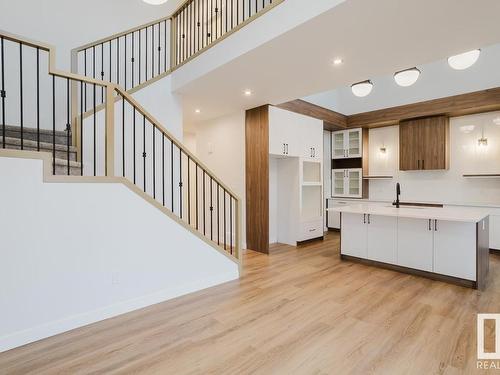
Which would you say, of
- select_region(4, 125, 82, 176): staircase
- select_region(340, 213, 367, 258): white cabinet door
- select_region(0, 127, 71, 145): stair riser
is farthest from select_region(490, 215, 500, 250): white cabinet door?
select_region(0, 127, 71, 145): stair riser

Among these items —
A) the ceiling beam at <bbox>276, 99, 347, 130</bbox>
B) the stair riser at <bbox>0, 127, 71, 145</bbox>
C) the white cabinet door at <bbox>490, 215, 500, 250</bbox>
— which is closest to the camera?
the stair riser at <bbox>0, 127, 71, 145</bbox>

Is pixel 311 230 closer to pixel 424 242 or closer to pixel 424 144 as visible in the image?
pixel 424 242

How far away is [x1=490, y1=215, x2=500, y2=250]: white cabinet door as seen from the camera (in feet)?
15.6

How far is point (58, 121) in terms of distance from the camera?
14.6 feet

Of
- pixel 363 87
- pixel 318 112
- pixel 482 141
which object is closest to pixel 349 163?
pixel 318 112

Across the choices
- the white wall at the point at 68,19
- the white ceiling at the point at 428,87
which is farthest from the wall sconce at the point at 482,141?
the white wall at the point at 68,19

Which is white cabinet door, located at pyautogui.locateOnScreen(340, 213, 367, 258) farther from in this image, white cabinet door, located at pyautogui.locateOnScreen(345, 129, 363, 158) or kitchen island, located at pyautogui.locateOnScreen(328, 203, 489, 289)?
white cabinet door, located at pyautogui.locateOnScreen(345, 129, 363, 158)

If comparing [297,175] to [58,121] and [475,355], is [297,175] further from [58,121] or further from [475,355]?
[58,121]

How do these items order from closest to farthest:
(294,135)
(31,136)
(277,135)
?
(31,136) < (277,135) < (294,135)

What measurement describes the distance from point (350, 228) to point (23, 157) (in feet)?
13.7

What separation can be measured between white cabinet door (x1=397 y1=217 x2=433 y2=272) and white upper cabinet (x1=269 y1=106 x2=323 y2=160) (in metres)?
2.31

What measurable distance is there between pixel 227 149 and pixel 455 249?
4.09 m

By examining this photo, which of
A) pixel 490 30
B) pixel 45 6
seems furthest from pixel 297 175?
pixel 45 6

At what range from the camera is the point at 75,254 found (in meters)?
2.37
